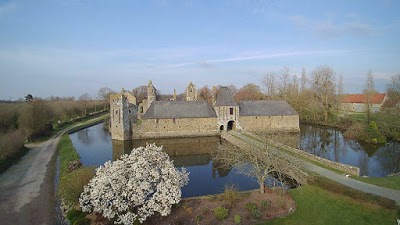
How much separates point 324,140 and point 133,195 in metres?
29.2

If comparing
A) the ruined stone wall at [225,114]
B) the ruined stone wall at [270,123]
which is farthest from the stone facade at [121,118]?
the ruined stone wall at [270,123]

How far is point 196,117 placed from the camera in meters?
35.9

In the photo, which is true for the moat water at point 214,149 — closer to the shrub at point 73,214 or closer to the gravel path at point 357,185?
the gravel path at point 357,185

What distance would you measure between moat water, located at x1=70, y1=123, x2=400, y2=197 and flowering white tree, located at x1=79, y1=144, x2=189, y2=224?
5.53 metres

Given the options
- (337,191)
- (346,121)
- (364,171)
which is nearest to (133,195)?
(337,191)

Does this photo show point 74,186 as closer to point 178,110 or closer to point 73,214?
point 73,214

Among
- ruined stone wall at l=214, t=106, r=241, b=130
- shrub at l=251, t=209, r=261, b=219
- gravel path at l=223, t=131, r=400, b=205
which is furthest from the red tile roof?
shrub at l=251, t=209, r=261, b=219

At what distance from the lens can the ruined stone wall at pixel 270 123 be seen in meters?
38.1

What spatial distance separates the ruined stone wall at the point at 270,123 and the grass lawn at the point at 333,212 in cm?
2403

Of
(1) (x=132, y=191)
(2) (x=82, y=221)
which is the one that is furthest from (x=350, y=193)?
(2) (x=82, y=221)

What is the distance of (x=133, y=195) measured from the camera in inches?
413

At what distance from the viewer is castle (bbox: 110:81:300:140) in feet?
110

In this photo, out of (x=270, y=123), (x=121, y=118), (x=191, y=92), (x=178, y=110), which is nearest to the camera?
(x=121, y=118)

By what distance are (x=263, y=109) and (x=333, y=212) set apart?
2781 centimetres
